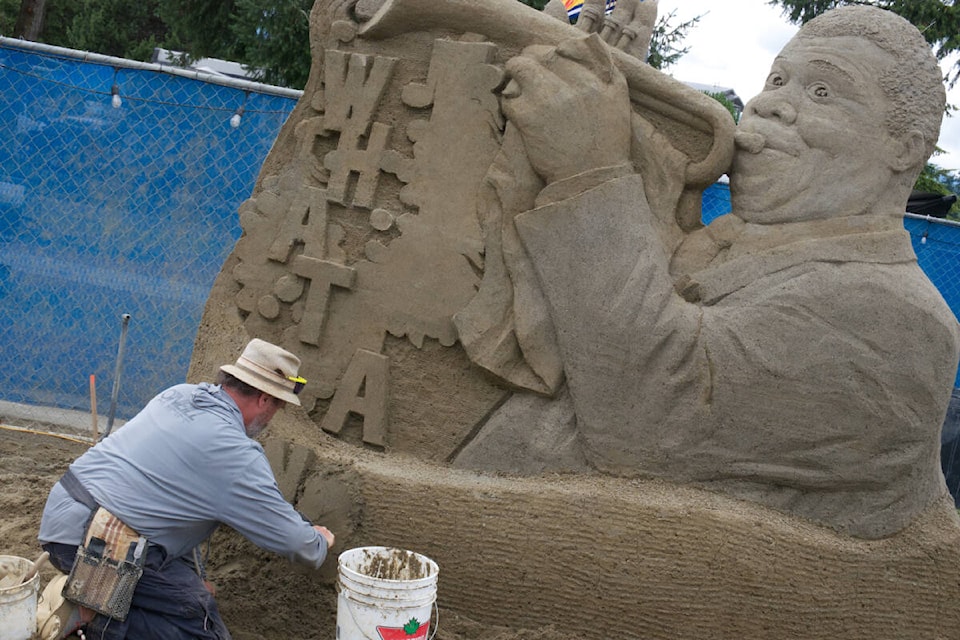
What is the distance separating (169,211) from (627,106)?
2996mm

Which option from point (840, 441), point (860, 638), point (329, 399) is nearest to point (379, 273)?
point (329, 399)

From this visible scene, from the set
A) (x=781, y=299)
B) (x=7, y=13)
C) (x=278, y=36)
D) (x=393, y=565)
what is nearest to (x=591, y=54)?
(x=781, y=299)

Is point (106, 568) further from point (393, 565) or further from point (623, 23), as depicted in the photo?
point (623, 23)

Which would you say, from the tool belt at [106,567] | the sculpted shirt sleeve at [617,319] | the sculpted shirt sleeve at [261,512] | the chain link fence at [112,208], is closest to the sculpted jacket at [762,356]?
the sculpted shirt sleeve at [617,319]

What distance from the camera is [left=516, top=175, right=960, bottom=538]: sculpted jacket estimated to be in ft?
9.39

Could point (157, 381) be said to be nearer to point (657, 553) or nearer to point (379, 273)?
point (379, 273)

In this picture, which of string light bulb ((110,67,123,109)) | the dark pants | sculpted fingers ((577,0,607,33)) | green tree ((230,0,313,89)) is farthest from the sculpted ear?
green tree ((230,0,313,89))

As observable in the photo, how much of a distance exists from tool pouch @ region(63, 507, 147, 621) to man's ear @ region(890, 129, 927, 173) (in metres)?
2.53

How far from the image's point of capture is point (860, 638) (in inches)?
116

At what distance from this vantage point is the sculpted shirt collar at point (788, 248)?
2936 mm

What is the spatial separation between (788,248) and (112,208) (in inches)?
145

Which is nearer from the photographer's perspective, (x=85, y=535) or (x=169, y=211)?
(x=85, y=535)

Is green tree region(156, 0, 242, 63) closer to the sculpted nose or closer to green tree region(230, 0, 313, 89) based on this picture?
green tree region(230, 0, 313, 89)

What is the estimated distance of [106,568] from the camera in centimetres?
240
